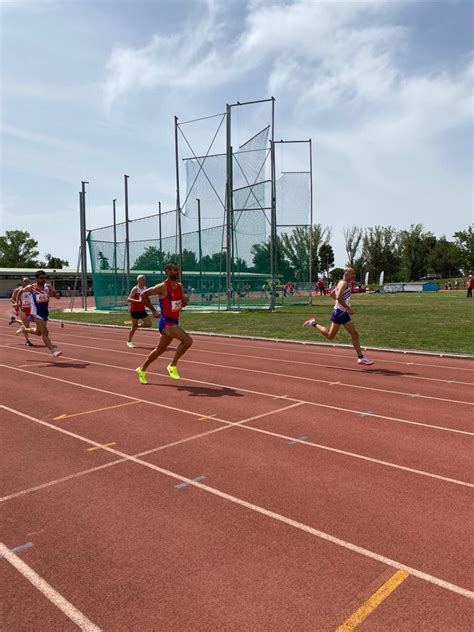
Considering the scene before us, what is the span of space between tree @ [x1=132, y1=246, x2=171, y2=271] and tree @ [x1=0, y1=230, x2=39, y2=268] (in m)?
94.3

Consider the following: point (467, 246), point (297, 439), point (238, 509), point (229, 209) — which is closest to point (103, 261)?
point (229, 209)

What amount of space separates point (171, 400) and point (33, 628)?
4.80m

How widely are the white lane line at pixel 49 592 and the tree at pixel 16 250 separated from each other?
4742 inches

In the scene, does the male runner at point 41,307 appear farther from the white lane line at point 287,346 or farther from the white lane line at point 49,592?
the white lane line at point 49,592

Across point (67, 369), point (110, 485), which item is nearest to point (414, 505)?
point (110, 485)

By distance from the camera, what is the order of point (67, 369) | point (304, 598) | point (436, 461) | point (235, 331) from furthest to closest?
point (235, 331) < point (67, 369) < point (436, 461) < point (304, 598)

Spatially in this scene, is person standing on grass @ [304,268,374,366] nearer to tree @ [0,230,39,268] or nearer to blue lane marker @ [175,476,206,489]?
blue lane marker @ [175,476,206,489]

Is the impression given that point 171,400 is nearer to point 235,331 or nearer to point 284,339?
point 284,339

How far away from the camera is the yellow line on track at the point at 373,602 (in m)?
2.48

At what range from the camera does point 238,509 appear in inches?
149

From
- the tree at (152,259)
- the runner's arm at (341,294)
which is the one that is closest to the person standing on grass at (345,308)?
the runner's arm at (341,294)

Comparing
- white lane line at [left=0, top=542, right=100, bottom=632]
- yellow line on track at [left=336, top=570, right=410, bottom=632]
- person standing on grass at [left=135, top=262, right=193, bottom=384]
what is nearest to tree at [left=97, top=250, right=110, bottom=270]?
person standing on grass at [left=135, top=262, right=193, bottom=384]

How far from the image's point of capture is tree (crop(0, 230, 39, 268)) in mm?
112688

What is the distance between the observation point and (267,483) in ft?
13.9
